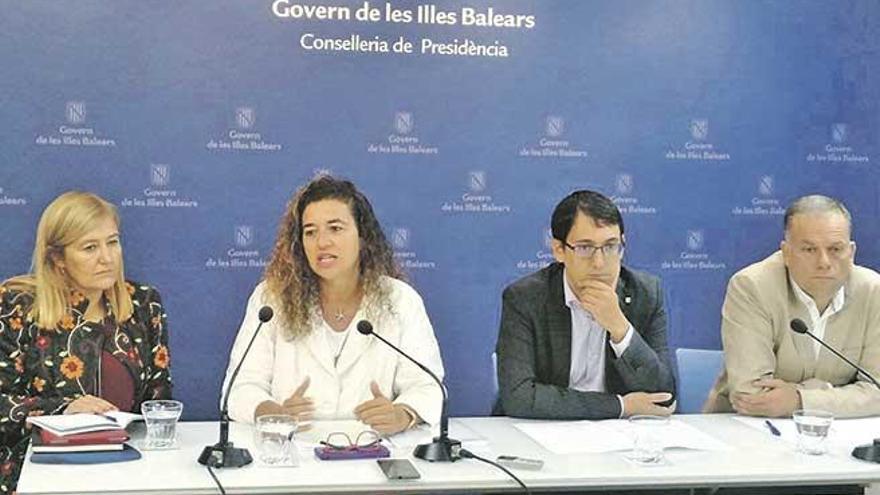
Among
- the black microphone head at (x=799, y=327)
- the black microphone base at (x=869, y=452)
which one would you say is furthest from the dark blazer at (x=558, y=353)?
the black microphone base at (x=869, y=452)

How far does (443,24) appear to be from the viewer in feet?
15.5

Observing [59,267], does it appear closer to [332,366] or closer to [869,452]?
[332,366]

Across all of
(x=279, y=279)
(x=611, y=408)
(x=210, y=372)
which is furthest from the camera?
(x=210, y=372)

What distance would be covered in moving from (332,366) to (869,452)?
65.1 inches

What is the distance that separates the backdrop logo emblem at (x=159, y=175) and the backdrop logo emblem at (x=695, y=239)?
7.64 ft

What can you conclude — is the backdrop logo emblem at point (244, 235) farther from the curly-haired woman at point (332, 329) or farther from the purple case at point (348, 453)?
the purple case at point (348, 453)

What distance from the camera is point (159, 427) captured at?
3.04m

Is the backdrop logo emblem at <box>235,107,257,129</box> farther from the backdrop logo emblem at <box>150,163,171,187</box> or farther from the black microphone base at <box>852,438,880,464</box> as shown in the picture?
the black microphone base at <box>852,438,880,464</box>

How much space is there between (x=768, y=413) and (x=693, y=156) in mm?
1668

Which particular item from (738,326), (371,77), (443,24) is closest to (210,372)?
(371,77)

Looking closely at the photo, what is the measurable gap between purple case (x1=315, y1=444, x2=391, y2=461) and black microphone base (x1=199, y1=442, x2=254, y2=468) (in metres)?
0.19

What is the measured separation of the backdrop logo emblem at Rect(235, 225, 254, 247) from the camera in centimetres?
461

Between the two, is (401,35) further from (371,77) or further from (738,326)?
(738,326)

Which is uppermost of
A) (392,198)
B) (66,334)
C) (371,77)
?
(371,77)
